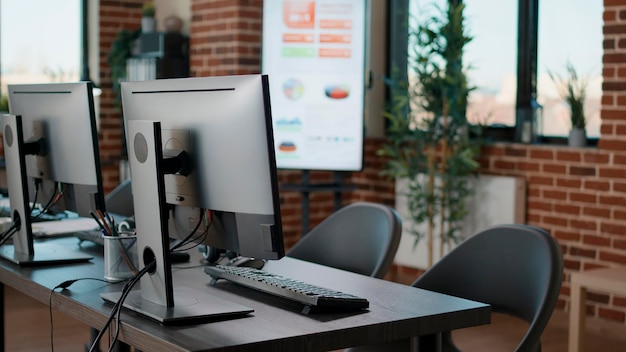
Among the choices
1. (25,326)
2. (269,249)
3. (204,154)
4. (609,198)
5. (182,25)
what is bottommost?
(25,326)

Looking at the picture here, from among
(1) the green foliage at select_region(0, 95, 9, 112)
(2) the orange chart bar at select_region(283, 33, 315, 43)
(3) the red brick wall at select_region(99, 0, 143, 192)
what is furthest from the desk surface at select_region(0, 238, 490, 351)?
(3) the red brick wall at select_region(99, 0, 143, 192)

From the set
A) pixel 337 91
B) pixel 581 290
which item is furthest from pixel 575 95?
pixel 581 290

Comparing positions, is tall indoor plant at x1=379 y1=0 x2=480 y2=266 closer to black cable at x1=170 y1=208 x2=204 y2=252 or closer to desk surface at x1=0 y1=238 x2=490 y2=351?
desk surface at x1=0 y1=238 x2=490 y2=351

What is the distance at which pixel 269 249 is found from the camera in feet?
6.83

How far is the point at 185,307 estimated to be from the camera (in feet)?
6.96

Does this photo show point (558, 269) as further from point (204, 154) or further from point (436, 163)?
point (436, 163)

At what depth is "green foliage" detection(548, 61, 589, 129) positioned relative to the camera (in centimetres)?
500

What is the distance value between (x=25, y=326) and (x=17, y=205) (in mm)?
2230

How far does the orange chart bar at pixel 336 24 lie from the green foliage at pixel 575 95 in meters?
1.27

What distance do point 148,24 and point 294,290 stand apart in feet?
15.4

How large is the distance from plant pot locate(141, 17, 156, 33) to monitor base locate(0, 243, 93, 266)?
3789 millimetres

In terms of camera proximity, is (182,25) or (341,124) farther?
(182,25)

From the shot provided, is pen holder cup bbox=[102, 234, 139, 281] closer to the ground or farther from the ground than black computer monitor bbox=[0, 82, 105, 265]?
closer to the ground

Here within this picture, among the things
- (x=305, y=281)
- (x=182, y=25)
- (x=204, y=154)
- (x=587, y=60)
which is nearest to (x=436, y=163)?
(x=587, y=60)
